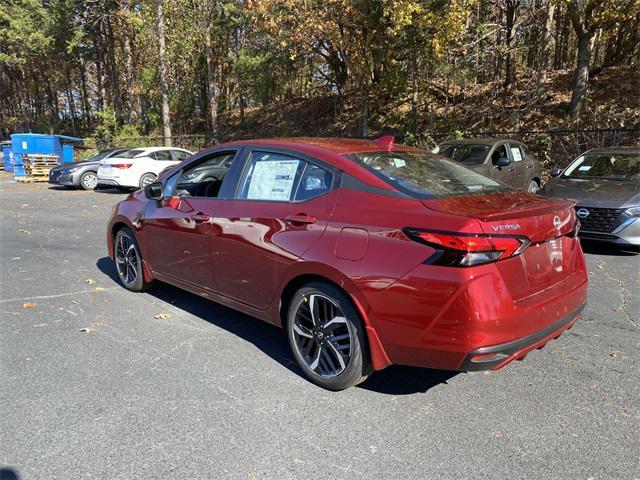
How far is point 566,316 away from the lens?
3.13m

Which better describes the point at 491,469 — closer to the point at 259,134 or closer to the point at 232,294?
the point at 232,294

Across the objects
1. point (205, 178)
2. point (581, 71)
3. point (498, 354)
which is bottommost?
point (498, 354)

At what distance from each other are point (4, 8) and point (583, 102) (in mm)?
32585

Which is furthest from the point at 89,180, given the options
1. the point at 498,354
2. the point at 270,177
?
the point at 498,354

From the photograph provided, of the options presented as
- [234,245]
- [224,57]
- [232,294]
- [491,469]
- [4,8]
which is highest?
[4,8]

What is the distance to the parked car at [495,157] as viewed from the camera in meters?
10.0

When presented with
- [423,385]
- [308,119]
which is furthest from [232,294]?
[308,119]

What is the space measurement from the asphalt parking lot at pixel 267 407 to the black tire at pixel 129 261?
45 cm

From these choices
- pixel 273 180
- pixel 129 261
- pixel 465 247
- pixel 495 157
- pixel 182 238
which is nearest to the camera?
pixel 465 247

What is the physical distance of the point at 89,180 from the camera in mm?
17453

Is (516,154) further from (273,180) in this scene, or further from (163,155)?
(163,155)

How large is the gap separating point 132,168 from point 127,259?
38.5ft

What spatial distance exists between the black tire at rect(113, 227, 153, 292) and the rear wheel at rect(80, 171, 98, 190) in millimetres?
13364

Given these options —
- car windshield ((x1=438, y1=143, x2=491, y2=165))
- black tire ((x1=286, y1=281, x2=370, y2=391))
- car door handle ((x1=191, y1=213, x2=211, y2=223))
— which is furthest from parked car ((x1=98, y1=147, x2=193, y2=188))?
black tire ((x1=286, y1=281, x2=370, y2=391))
